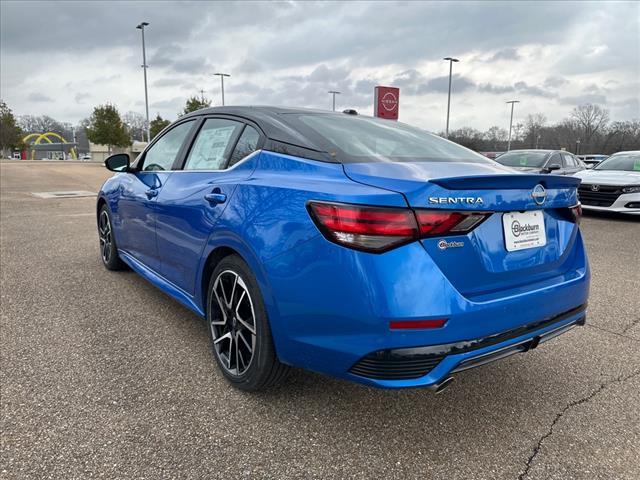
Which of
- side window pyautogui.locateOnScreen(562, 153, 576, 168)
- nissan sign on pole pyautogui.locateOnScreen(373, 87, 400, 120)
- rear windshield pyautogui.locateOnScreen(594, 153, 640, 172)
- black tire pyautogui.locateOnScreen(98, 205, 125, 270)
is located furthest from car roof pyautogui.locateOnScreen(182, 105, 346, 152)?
side window pyautogui.locateOnScreen(562, 153, 576, 168)

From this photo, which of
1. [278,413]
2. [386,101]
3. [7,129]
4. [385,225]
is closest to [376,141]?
[385,225]

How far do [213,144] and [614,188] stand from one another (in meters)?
8.68

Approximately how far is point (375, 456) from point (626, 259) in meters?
5.32

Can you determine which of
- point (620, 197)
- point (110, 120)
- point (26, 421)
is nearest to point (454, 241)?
point (26, 421)

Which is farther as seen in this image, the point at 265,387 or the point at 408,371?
the point at 265,387

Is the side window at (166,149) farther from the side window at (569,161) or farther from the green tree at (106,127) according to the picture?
the green tree at (106,127)

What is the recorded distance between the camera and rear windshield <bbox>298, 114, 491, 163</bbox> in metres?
2.42

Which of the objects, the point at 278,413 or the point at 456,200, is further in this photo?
the point at 278,413

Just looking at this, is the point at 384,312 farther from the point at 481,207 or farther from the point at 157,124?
the point at 157,124

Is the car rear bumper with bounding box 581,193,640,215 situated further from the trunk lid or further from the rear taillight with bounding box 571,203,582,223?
the trunk lid

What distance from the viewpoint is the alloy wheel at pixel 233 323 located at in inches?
98.3

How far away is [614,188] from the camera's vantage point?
30.0 feet

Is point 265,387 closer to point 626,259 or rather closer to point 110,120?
point 626,259

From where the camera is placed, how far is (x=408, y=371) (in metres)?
1.92
